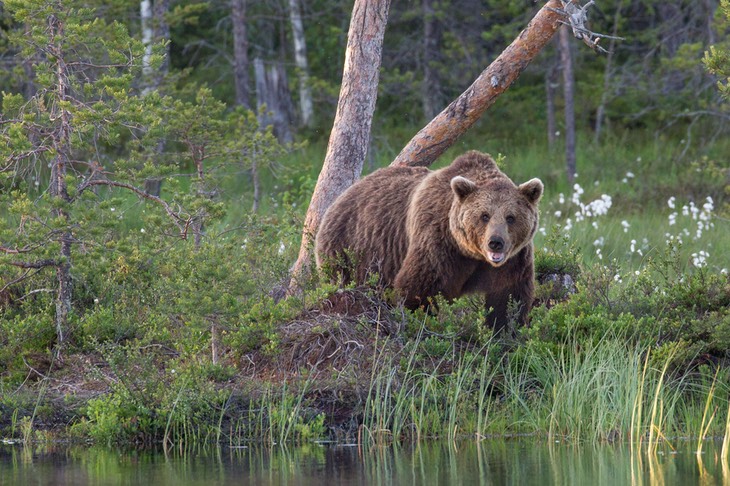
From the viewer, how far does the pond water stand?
6.58 meters

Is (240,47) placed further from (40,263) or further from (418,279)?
(418,279)

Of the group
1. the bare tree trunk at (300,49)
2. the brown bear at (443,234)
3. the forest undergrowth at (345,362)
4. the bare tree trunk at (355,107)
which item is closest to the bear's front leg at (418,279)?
the brown bear at (443,234)

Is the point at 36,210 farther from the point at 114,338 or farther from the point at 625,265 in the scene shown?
the point at 625,265

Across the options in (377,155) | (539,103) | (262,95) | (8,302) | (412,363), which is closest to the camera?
(412,363)

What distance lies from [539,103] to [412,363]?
16095 millimetres

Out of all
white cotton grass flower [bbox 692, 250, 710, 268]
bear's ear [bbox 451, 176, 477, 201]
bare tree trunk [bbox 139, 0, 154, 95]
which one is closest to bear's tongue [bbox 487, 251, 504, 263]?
bear's ear [bbox 451, 176, 477, 201]

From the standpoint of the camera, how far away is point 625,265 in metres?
14.0

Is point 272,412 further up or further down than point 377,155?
further down

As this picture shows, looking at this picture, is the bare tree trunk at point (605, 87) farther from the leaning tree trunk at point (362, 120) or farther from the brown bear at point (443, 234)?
the brown bear at point (443, 234)

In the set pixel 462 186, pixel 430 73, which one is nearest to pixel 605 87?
pixel 430 73

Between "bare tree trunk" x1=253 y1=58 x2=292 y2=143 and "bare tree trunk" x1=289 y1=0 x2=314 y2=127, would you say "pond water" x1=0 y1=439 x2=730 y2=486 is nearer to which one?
"bare tree trunk" x1=289 y1=0 x2=314 y2=127

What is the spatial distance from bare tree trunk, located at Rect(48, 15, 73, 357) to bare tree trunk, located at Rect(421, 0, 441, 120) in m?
11.7

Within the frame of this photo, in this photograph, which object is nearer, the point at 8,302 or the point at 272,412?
the point at 272,412

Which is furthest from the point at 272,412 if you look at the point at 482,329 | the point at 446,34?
the point at 446,34
